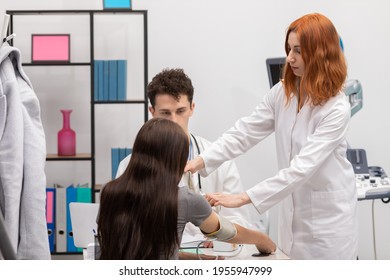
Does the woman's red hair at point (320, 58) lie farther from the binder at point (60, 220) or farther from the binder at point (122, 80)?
the binder at point (60, 220)

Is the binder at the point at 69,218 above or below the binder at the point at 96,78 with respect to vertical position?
below

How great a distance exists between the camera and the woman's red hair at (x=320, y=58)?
2217mm

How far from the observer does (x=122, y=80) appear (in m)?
3.88

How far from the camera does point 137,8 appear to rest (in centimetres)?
409

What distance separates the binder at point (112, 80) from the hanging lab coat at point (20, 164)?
2142mm

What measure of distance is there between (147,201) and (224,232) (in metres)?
0.31

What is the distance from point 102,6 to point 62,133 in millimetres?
840

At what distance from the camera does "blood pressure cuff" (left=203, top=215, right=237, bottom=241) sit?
192 cm

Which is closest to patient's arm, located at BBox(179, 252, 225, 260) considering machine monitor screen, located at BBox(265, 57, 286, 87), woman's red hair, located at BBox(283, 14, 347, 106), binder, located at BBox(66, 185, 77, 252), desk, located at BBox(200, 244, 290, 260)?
desk, located at BBox(200, 244, 290, 260)

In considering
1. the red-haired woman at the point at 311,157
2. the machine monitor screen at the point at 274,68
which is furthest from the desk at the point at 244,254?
the machine monitor screen at the point at 274,68

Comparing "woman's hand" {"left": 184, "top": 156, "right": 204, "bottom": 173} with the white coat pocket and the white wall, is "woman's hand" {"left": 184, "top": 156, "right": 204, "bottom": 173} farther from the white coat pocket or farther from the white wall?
the white wall

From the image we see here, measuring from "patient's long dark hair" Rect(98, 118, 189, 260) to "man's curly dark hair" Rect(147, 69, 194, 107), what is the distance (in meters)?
0.96
